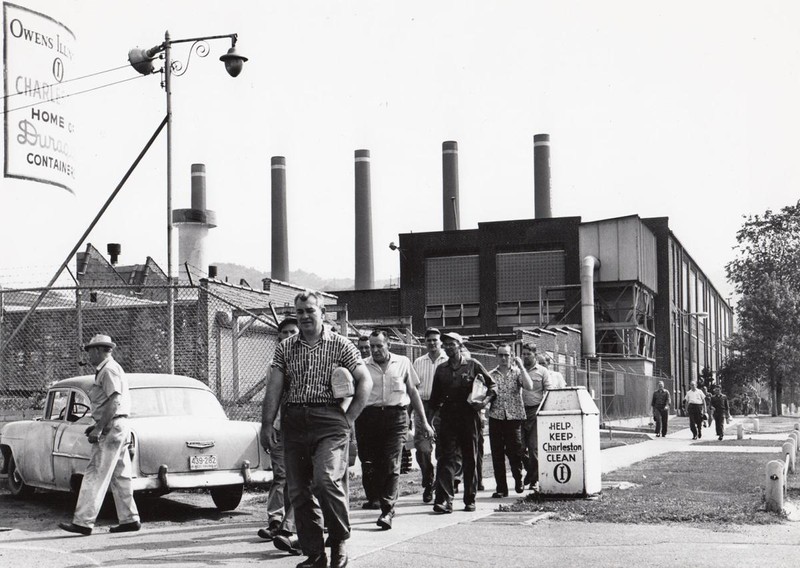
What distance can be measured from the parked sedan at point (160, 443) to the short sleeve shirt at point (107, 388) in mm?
740

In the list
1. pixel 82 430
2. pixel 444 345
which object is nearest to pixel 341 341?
pixel 444 345

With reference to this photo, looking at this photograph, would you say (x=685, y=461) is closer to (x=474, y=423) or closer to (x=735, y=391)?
(x=474, y=423)

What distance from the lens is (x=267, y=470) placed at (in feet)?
35.4

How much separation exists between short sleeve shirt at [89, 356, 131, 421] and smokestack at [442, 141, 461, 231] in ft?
175

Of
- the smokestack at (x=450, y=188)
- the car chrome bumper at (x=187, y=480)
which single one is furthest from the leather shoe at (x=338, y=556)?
the smokestack at (x=450, y=188)

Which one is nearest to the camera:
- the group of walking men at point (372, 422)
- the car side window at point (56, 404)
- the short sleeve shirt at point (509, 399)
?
the group of walking men at point (372, 422)

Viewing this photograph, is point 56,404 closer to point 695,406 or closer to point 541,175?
point 695,406

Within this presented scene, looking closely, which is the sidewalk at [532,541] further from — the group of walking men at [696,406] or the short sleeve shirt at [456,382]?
the group of walking men at [696,406]

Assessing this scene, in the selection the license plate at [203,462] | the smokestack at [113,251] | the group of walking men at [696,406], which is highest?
the smokestack at [113,251]

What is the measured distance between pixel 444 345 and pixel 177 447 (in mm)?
2830

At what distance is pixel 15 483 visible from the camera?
11.9 meters

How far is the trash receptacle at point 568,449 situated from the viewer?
11234mm

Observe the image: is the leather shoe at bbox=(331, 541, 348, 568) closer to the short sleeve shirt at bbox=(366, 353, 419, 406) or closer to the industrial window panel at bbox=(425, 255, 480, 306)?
the short sleeve shirt at bbox=(366, 353, 419, 406)

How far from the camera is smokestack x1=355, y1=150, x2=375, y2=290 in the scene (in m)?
62.2
